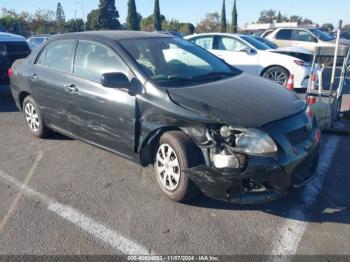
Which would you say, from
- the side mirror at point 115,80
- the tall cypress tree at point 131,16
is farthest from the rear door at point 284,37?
the tall cypress tree at point 131,16

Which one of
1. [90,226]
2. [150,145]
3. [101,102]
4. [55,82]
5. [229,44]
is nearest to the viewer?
[90,226]

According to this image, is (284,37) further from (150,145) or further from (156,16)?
(156,16)

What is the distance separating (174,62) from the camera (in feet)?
13.4

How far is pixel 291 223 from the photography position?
3.08 m

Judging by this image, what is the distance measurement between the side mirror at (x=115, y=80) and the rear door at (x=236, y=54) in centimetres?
618

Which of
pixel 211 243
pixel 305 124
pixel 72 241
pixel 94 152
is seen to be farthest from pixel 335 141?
pixel 72 241

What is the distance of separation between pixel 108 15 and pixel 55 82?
6141 cm

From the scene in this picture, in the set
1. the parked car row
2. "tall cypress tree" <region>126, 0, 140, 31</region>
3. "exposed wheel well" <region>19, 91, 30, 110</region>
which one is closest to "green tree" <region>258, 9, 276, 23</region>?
"tall cypress tree" <region>126, 0, 140, 31</region>

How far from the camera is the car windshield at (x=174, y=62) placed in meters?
3.74

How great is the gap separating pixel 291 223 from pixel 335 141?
252 cm

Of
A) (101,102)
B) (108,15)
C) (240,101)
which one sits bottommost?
(101,102)

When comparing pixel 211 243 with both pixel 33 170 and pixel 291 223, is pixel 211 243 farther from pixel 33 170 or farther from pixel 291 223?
pixel 33 170

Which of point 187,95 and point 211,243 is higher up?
point 187,95

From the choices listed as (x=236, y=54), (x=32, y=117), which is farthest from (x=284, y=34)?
(x=32, y=117)
